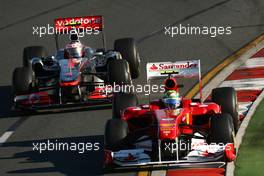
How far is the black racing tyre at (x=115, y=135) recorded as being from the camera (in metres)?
16.7

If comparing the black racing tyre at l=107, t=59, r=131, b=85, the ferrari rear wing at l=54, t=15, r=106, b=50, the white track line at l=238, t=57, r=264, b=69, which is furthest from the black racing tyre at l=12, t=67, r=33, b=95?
the white track line at l=238, t=57, r=264, b=69

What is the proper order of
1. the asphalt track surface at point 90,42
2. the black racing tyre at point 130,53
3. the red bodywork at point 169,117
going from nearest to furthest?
the red bodywork at point 169,117
the asphalt track surface at point 90,42
the black racing tyre at point 130,53

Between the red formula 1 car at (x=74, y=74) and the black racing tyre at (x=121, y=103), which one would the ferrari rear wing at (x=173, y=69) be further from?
the red formula 1 car at (x=74, y=74)

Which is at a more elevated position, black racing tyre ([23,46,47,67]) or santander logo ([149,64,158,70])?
black racing tyre ([23,46,47,67])

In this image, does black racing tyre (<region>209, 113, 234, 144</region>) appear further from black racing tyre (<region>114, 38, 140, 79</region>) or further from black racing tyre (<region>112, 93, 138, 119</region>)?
black racing tyre (<region>114, 38, 140, 79</region>)

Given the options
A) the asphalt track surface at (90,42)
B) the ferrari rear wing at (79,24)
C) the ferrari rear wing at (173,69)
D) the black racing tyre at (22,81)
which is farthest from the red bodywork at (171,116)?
the ferrari rear wing at (79,24)

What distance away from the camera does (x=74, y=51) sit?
22.6 meters

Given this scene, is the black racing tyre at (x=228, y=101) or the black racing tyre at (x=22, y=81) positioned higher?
the black racing tyre at (x=22, y=81)

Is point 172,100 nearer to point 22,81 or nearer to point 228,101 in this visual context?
point 228,101

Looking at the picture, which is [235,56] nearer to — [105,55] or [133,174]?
[105,55]

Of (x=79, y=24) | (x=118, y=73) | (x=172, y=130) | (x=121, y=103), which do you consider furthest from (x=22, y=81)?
(x=172, y=130)

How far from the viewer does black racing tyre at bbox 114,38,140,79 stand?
75.3ft

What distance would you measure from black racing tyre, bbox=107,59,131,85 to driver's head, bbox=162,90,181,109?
3577 millimetres

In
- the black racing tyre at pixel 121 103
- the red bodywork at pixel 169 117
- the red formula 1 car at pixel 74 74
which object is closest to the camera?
the red bodywork at pixel 169 117
